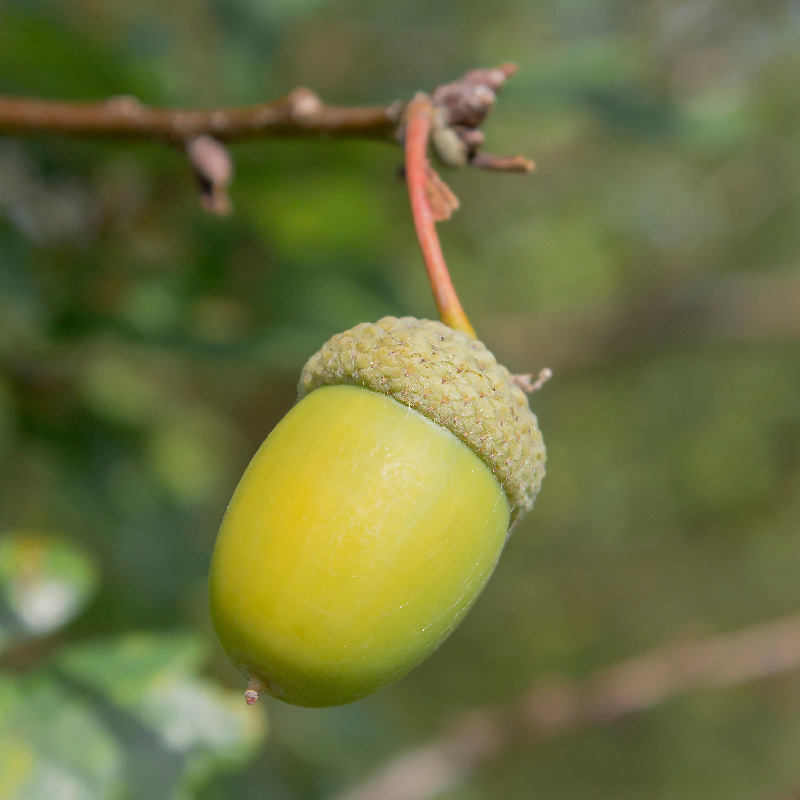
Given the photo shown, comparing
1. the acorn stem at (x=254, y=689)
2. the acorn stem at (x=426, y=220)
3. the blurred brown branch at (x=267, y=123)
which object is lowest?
the acorn stem at (x=254, y=689)

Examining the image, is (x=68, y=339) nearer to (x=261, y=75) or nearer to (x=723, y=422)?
(x=261, y=75)

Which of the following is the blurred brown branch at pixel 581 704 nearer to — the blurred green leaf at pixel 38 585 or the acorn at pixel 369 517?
the blurred green leaf at pixel 38 585

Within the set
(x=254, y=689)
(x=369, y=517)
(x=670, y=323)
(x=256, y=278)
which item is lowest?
(x=254, y=689)

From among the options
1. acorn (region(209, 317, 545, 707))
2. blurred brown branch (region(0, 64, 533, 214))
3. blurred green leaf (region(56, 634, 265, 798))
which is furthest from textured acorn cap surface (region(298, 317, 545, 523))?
blurred green leaf (region(56, 634, 265, 798))

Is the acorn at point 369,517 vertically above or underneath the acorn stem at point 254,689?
above

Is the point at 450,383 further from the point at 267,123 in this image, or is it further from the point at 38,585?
the point at 38,585

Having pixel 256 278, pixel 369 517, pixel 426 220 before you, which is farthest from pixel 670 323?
pixel 369 517

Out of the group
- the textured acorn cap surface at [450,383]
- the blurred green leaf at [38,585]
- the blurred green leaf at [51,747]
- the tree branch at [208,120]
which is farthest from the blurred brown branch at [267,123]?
the blurred green leaf at [51,747]
